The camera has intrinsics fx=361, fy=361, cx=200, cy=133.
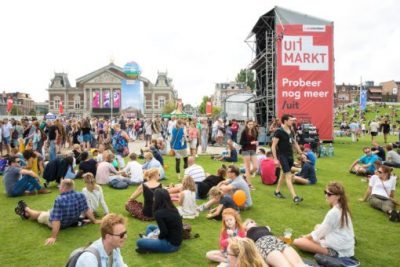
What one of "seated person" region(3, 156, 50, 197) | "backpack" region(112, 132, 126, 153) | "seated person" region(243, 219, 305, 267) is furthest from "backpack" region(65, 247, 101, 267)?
"backpack" region(112, 132, 126, 153)

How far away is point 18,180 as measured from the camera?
29.0 feet

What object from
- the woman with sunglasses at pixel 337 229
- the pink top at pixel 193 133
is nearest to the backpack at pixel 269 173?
the woman with sunglasses at pixel 337 229

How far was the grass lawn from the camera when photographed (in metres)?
5.16

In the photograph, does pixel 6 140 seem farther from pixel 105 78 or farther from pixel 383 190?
pixel 105 78

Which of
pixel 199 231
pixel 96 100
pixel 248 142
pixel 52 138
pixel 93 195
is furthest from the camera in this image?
pixel 96 100

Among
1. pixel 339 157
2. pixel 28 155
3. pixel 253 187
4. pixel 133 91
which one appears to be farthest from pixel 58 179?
pixel 133 91

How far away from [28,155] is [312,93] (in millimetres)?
17970

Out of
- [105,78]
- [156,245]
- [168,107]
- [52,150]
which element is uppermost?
[105,78]

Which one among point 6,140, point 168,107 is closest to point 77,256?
point 6,140

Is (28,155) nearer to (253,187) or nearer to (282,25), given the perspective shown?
(253,187)

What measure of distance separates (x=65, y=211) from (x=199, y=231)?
91.6 inches

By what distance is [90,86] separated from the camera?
78.8 m

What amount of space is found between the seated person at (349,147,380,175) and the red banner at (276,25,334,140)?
34.6 ft

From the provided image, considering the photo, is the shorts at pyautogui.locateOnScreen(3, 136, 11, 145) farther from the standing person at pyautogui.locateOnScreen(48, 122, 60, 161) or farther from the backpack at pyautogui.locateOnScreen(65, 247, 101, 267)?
the backpack at pyautogui.locateOnScreen(65, 247, 101, 267)
